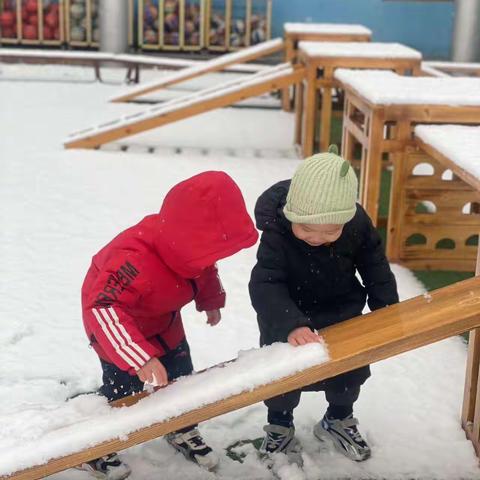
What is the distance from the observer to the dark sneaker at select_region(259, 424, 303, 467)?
2463 mm

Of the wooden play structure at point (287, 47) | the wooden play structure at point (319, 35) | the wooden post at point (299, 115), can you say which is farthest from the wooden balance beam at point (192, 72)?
the wooden post at point (299, 115)

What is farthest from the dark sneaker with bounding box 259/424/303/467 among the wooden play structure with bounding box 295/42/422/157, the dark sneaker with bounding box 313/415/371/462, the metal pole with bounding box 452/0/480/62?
the metal pole with bounding box 452/0/480/62

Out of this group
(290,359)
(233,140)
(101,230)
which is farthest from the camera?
(233,140)

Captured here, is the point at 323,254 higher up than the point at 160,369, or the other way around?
the point at 323,254

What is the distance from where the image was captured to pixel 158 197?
17.7 ft

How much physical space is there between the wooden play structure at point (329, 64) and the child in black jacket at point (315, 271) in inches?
146

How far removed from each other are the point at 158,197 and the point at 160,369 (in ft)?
11.2

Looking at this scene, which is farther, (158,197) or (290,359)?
Result: (158,197)

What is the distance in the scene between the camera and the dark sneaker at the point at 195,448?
2412 millimetres

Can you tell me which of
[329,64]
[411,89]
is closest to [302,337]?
[411,89]

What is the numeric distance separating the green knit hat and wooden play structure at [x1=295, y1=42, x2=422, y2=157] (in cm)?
384

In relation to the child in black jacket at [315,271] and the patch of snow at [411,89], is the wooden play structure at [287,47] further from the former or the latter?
the child in black jacket at [315,271]

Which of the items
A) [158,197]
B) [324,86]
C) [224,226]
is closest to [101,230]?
[158,197]

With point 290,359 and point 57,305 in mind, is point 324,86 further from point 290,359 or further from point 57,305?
point 290,359
